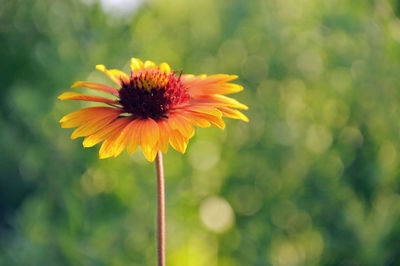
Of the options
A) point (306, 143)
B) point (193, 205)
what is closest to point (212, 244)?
point (193, 205)

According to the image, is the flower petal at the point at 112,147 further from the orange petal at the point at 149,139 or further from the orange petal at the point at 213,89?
the orange petal at the point at 213,89

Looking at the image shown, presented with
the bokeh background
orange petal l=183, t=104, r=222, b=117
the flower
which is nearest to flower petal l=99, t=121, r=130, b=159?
the flower

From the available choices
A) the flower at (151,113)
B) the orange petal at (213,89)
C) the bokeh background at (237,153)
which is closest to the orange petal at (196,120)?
the flower at (151,113)

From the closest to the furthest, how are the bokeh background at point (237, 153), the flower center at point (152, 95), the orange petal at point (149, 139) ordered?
the orange petal at point (149, 139) < the flower center at point (152, 95) < the bokeh background at point (237, 153)

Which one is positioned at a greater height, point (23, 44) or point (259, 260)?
point (23, 44)

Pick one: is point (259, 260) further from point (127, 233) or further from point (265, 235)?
point (127, 233)

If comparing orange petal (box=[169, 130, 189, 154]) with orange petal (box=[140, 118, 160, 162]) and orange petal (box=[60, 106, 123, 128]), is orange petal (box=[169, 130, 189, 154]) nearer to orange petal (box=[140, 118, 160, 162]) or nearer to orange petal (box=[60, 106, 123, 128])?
orange petal (box=[140, 118, 160, 162])
